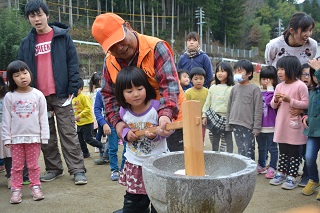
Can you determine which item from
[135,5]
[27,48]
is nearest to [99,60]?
[135,5]

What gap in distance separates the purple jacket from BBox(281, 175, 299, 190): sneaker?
759 mm

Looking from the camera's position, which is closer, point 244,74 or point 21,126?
point 21,126

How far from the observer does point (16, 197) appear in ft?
13.1

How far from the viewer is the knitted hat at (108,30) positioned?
8.61ft

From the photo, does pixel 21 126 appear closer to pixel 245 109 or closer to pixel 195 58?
pixel 245 109

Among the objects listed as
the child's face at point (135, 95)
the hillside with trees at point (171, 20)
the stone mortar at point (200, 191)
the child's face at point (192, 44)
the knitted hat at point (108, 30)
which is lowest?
the stone mortar at point (200, 191)

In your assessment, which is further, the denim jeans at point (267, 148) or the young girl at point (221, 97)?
the young girl at point (221, 97)

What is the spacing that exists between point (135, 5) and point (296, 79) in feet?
126

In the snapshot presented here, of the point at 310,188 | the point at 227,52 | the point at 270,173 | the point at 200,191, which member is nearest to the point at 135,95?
the point at 200,191

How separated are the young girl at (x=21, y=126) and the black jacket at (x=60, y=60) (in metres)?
0.45

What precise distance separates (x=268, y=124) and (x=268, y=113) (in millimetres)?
142

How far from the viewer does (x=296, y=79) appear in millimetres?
4363

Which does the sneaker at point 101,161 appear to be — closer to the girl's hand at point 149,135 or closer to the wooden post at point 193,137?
the girl's hand at point 149,135

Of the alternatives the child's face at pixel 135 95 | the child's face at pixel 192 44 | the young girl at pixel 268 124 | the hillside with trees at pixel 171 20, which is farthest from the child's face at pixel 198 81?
the hillside with trees at pixel 171 20
